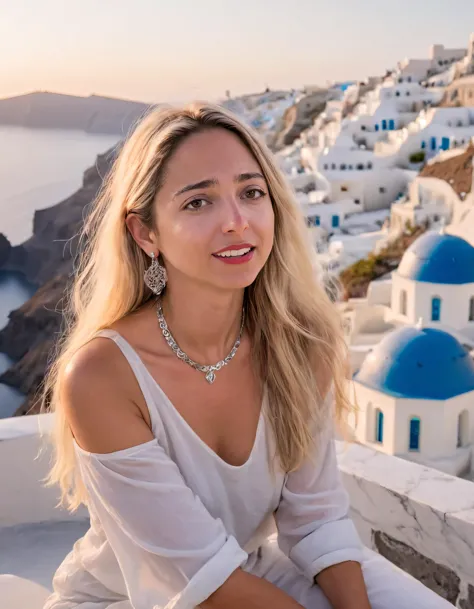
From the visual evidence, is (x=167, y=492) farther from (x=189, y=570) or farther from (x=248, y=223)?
(x=248, y=223)

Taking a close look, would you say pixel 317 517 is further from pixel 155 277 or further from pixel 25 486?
pixel 25 486

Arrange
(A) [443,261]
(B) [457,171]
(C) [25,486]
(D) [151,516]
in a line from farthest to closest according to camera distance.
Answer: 1. (B) [457,171]
2. (A) [443,261]
3. (C) [25,486]
4. (D) [151,516]

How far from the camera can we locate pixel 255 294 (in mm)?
1549

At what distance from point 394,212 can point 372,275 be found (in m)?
4.18

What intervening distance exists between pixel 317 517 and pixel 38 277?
31.9ft

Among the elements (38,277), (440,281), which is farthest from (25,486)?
(38,277)

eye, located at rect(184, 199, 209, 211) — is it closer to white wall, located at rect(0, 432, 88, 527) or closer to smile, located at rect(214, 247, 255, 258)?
smile, located at rect(214, 247, 255, 258)

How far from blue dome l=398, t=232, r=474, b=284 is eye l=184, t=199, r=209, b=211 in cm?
909

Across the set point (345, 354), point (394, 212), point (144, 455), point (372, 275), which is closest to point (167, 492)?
point (144, 455)

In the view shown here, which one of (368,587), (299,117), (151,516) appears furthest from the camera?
(299,117)

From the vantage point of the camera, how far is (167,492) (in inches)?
49.8

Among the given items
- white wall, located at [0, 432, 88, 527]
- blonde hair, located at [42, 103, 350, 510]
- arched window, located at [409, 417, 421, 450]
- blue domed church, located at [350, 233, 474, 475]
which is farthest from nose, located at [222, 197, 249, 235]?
arched window, located at [409, 417, 421, 450]

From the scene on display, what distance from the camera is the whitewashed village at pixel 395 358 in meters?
1.73

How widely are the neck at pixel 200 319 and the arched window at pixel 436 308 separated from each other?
9044mm
